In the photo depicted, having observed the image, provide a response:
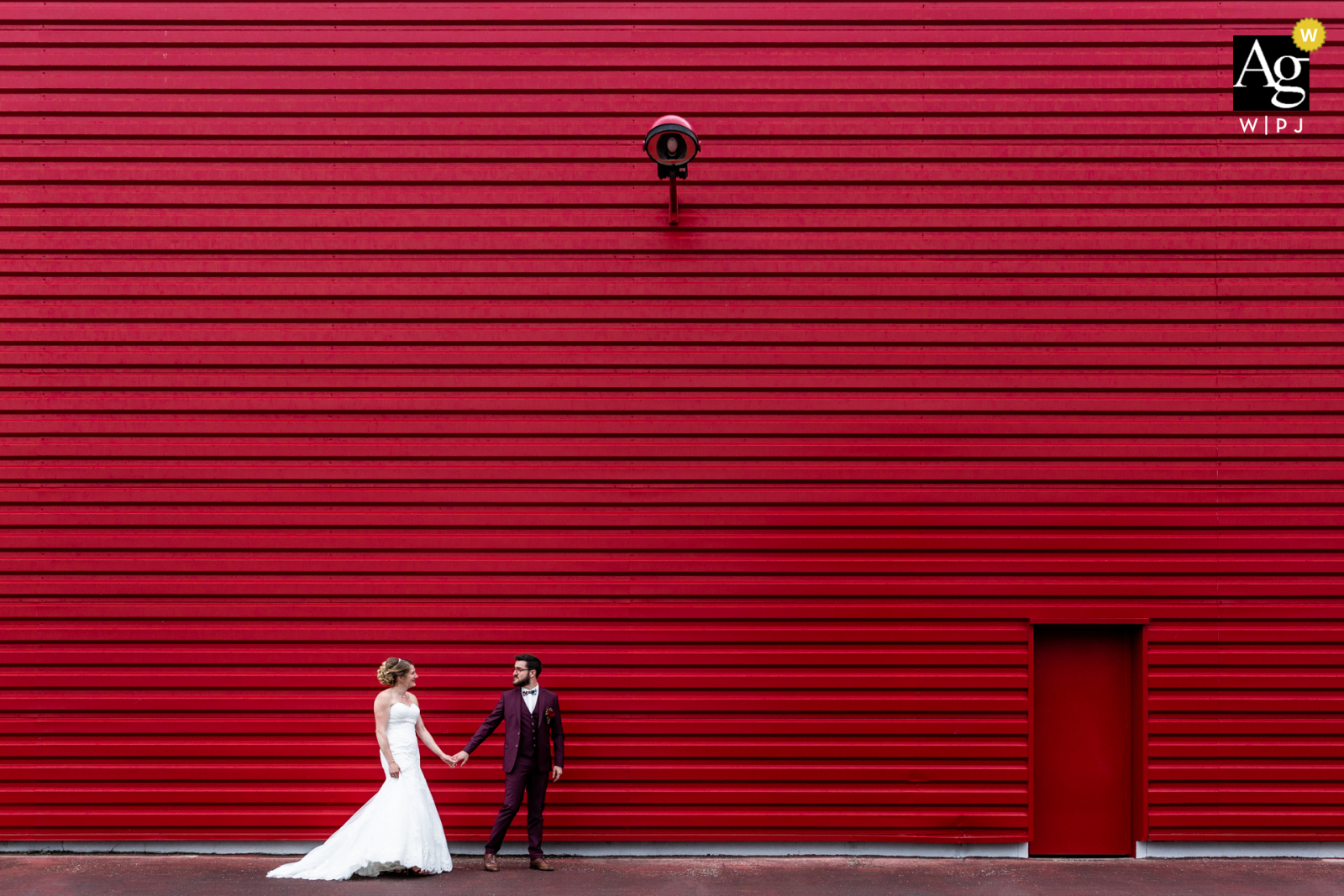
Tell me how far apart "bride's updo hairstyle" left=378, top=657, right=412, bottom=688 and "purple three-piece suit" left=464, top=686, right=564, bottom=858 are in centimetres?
78

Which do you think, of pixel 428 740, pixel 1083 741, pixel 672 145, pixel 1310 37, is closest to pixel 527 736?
pixel 428 740

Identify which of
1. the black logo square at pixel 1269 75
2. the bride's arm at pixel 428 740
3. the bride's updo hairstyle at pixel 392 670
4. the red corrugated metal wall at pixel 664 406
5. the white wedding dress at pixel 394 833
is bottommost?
the white wedding dress at pixel 394 833

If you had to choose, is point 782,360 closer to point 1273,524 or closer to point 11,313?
point 1273,524

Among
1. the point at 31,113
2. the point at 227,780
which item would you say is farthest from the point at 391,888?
the point at 31,113

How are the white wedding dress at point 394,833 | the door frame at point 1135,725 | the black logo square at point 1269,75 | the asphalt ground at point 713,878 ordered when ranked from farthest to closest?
1. the black logo square at point 1269,75
2. the door frame at point 1135,725
3. the white wedding dress at point 394,833
4. the asphalt ground at point 713,878

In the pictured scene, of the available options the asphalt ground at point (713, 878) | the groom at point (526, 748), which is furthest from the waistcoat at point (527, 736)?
the asphalt ground at point (713, 878)

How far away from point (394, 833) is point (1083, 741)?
5.81 metres

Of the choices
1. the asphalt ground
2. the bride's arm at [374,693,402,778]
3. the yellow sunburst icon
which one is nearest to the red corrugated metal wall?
the yellow sunburst icon

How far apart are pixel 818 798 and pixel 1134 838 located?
9.05 ft

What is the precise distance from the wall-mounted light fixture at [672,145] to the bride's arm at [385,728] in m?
4.85

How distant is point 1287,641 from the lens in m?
7.73

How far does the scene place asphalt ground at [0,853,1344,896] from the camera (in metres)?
6.77

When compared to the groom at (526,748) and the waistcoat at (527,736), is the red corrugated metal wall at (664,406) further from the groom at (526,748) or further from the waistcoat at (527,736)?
the waistcoat at (527,736)

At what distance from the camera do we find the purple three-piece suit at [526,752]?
282 inches
